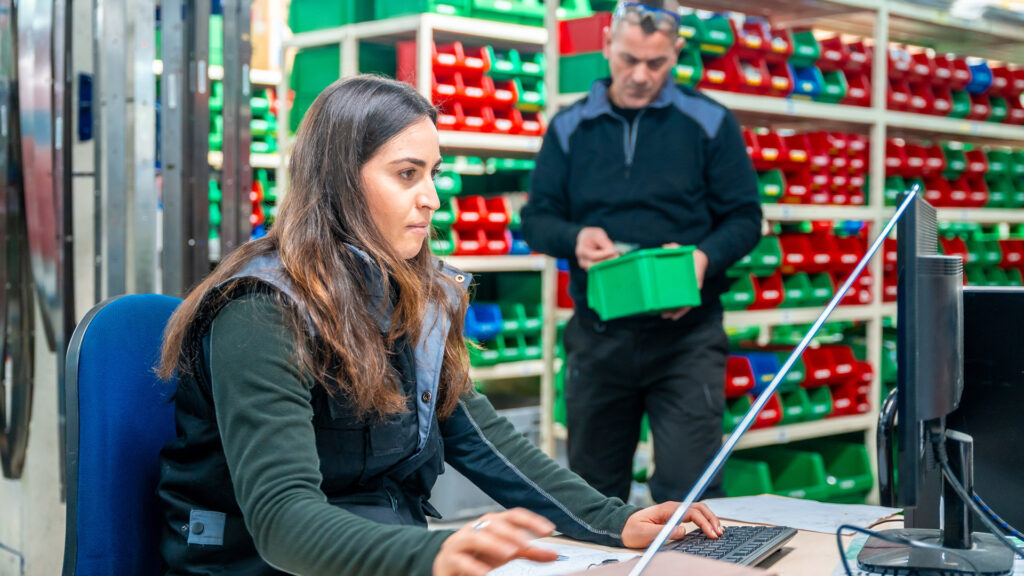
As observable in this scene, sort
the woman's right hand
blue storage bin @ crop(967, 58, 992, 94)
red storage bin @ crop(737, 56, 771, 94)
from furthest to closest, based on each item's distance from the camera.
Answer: blue storage bin @ crop(967, 58, 992, 94) < red storage bin @ crop(737, 56, 771, 94) < the woman's right hand

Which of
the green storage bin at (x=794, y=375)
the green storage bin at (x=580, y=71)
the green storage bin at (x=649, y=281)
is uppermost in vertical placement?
the green storage bin at (x=580, y=71)

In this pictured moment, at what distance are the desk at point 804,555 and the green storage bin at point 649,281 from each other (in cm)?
125

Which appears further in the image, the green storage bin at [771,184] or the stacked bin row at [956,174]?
the stacked bin row at [956,174]


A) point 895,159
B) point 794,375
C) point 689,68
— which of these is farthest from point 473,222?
point 895,159

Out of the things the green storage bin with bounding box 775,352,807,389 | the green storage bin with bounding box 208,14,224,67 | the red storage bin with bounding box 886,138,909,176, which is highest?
the green storage bin with bounding box 208,14,224,67

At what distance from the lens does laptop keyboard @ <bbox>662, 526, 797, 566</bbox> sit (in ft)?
4.47

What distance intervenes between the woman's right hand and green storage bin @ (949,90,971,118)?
4.41 meters

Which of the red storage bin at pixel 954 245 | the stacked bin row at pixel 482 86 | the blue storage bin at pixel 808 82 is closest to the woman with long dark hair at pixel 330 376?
the stacked bin row at pixel 482 86

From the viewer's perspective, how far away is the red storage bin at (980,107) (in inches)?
197

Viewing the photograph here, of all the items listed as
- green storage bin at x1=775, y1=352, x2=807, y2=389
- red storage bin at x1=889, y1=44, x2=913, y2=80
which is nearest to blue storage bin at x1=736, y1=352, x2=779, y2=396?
green storage bin at x1=775, y1=352, x2=807, y2=389

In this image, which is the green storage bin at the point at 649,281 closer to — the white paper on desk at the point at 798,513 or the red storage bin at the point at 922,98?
the white paper on desk at the point at 798,513

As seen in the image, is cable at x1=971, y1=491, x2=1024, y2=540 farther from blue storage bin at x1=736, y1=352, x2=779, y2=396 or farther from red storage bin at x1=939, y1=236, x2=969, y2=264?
red storage bin at x1=939, y1=236, x2=969, y2=264

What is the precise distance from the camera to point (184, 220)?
331 cm

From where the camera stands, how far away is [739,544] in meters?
1.42
